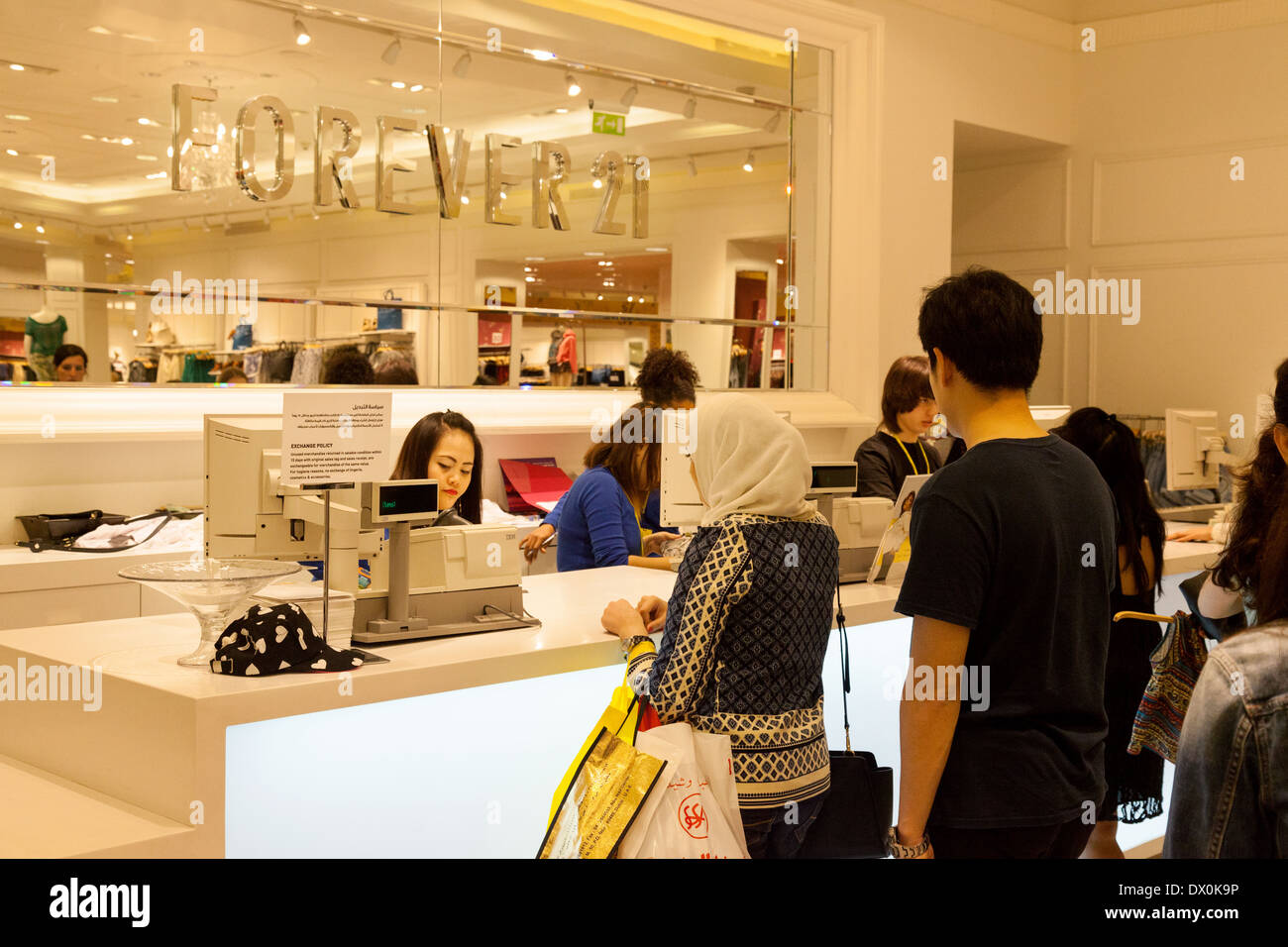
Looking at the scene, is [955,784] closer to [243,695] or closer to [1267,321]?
[243,695]

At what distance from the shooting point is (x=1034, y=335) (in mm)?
2000

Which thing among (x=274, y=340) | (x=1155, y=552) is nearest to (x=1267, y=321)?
(x=1155, y=552)

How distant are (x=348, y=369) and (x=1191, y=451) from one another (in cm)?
378

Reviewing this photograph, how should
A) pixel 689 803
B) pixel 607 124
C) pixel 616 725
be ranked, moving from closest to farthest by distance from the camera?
pixel 689 803 < pixel 616 725 < pixel 607 124

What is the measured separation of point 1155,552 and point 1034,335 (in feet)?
6.10

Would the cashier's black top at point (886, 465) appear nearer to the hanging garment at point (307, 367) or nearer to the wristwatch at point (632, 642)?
the wristwatch at point (632, 642)

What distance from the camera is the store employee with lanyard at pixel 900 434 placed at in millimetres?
4586

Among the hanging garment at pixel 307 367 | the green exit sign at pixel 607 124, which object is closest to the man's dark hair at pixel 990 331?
the hanging garment at pixel 307 367

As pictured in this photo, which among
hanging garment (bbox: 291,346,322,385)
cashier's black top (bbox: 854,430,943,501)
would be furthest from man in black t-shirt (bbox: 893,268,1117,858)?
hanging garment (bbox: 291,346,322,385)

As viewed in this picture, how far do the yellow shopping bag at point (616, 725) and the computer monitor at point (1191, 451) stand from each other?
13.1ft

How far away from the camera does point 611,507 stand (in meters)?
4.03

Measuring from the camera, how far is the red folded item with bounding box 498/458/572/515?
19.5 feet

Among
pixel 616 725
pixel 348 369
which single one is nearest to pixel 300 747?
pixel 616 725

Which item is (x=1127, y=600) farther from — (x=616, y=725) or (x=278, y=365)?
(x=278, y=365)
